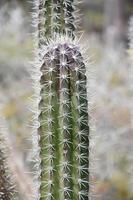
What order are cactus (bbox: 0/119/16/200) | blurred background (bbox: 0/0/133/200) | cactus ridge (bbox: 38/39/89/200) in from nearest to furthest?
cactus ridge (bbox: 38/39/89/200) → cactus (bbox: 0/119/16/200) → blurred background (bbox: 0/0/133/200)

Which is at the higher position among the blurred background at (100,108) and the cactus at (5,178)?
the blurred background at (100,108)

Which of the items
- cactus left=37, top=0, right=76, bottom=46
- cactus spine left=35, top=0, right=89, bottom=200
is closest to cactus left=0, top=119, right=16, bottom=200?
cactus spine left=35, top=0, right=89, bottom=200

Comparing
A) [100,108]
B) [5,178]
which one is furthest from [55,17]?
[100,108]

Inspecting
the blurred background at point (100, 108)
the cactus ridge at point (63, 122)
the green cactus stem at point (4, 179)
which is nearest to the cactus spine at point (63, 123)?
the cactus ridge at point (63, 122)

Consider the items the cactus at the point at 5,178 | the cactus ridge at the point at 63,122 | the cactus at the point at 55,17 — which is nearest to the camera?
the cactus ridge at the point at 63,122

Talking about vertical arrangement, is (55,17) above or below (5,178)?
above

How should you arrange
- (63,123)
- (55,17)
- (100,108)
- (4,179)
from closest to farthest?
(63,123) < (4,179) < (55,17) < (100,108)

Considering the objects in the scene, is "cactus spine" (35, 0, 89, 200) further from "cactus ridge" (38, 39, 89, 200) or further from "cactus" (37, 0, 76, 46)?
"cactus" (37, 0, 76, 46)

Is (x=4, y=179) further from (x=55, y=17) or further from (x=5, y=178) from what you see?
(x=55, y=17)

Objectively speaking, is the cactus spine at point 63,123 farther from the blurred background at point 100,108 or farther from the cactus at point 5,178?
the cactus at point 5,178

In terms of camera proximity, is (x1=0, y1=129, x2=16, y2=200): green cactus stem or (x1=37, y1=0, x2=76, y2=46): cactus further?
(x1=37, y1=0, x2=76, y2=46): cactus
